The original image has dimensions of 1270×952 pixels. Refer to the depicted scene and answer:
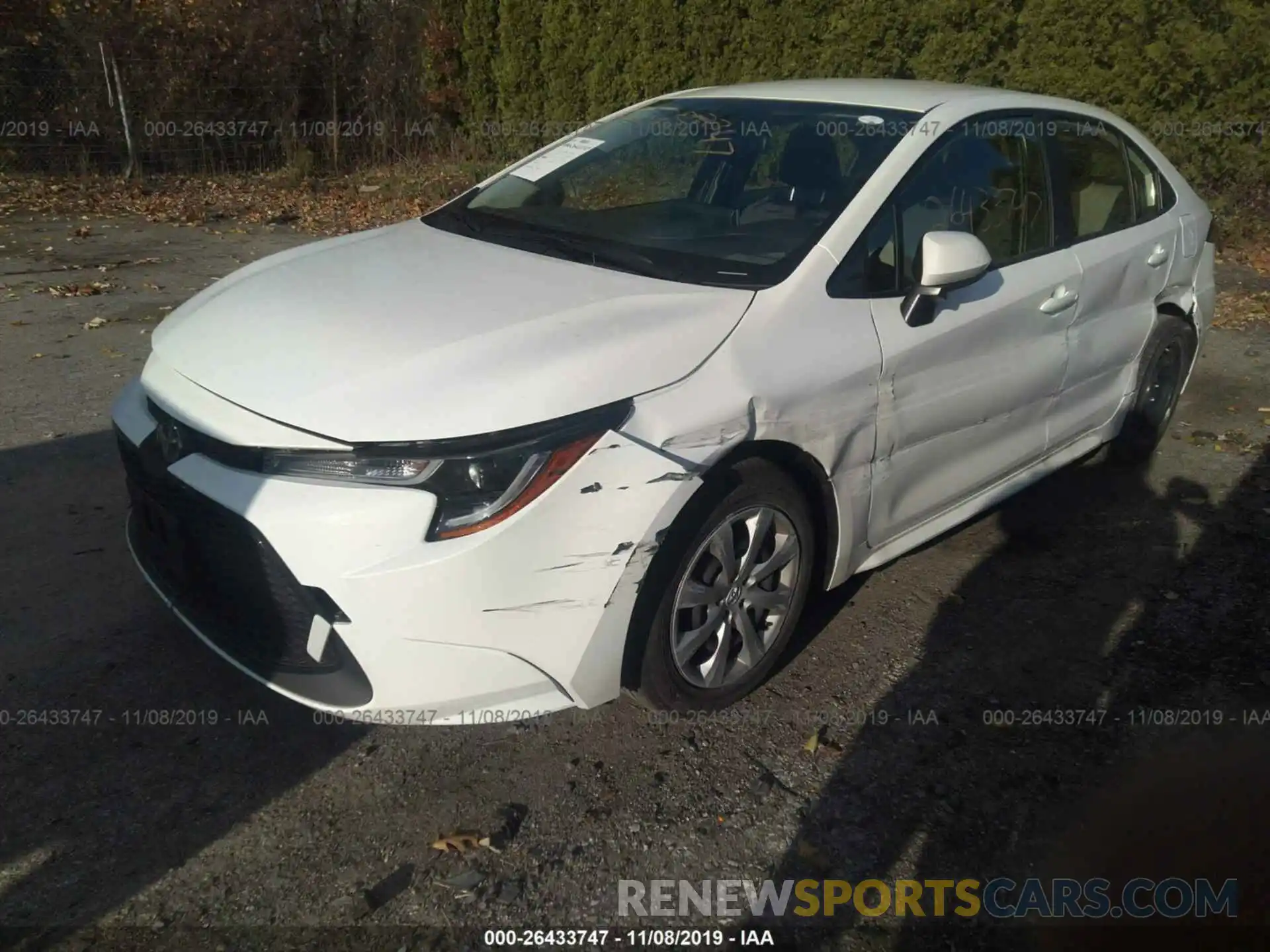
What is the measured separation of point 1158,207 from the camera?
4.71 m

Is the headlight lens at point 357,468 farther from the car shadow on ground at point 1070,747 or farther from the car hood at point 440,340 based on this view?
the car shadow on ground at point 1070,747

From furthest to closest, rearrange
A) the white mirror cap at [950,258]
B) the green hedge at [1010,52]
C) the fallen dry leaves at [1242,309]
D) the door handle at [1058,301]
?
the green hedge at [1010,52] → the fallen dry leaves at [1242,309] → the door handle at [1058,301] → the white mirror cap at [950,258]

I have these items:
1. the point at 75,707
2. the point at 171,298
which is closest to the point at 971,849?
the point at 75,707

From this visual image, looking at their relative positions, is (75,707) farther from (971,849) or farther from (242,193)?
(242,193)

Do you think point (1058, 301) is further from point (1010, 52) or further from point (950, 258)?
point (1010, 52)

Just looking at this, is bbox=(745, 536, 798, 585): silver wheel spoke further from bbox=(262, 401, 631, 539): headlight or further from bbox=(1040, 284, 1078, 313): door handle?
bbox=(1040, 284, 1078, 313): door handle

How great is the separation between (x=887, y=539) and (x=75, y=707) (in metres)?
2.50

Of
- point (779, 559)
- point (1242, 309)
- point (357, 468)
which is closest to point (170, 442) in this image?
point (357, 468)

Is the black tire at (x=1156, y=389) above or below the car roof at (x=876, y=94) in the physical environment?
below

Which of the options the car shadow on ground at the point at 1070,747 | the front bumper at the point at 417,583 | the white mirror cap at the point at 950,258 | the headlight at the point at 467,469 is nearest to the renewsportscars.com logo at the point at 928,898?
the car shadow on ground at the point at 1070,747

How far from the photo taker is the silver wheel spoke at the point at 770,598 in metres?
3.06

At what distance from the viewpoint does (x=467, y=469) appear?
8.13ft

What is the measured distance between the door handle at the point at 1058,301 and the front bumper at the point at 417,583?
1.84 meters

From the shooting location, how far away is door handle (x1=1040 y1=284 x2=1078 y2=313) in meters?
3.80
